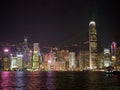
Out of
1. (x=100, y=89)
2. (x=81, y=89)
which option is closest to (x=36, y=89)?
(x=81, y=89)

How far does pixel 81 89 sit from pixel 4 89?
57.4 feet

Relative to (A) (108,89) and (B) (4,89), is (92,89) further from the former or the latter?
(B) (4,89)

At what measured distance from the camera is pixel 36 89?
69.5 meters

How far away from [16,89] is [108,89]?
21021 millimetres

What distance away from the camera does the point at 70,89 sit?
69250 mm

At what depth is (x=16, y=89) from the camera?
70.7m

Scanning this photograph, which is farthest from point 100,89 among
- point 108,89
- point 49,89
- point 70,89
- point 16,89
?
point 16,89

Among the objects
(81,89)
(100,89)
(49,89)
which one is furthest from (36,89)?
(100,89)

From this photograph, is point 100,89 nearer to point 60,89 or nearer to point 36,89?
point 60,89

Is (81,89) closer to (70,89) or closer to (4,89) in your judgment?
(70,89)

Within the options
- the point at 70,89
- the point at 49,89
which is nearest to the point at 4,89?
the point at 49,89

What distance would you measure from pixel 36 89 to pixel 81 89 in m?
10.3

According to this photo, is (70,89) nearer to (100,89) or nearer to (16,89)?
(100,89)

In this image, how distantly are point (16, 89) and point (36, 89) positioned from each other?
484 centimetres
